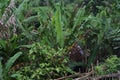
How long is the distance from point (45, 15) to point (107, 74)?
1412 millimetres

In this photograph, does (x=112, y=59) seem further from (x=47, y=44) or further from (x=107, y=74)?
(x=47, y=44)

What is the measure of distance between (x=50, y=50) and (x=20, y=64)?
46cm

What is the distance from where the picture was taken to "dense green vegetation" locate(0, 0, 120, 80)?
11.7 ft

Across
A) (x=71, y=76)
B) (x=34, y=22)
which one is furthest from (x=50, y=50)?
(x=34, y=22)

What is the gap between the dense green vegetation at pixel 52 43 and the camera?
3572 millimetres

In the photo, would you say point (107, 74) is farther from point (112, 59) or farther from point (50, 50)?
point (50, 50)

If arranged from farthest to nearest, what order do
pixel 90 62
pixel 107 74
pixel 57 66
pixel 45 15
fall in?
1. pixel 45 15
2. pixel 90 62
3. pixel 57 66
4. pixel 107 74

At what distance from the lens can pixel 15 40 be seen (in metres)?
3.98

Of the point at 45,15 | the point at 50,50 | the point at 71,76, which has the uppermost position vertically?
the point at 45,15

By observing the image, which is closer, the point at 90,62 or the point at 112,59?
the point at 112,59

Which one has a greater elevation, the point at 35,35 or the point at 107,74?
the point at 35,35

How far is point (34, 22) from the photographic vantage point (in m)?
4.96

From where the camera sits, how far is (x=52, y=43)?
154 inches

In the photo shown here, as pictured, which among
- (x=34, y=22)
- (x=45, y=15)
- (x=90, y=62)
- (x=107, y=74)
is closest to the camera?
(x=107, y=74)
